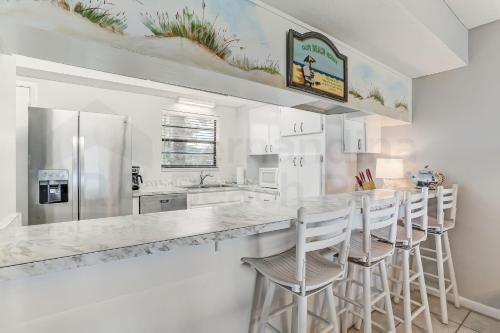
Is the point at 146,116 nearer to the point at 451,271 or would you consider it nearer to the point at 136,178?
the point at 136,178

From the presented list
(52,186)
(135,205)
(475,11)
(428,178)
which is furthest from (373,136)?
(52,186)

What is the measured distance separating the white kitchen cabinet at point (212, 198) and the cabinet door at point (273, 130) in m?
0.87

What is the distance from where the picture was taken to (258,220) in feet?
4.12

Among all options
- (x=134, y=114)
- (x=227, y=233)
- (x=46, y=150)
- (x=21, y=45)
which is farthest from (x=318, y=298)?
(x=134, y=114)

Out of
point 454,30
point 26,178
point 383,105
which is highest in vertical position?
point 454,30

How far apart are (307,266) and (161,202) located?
2.40 m

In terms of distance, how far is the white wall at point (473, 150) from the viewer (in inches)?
92.8

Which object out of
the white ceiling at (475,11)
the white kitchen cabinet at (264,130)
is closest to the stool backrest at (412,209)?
the white ceiling at (475,11)

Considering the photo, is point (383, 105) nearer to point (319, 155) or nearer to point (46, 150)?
point (319, 155)

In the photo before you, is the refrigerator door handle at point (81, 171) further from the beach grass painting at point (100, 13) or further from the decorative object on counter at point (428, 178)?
the decorative object on counter at point (428, 178)

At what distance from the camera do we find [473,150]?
246 cm

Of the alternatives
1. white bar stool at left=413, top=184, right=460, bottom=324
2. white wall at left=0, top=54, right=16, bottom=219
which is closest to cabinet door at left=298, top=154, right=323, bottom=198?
white bar stool at left=413, top=184, right=460, bottom=324

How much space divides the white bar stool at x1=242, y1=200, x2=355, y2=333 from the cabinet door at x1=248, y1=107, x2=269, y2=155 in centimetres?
293

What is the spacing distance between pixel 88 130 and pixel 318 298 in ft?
8.70
